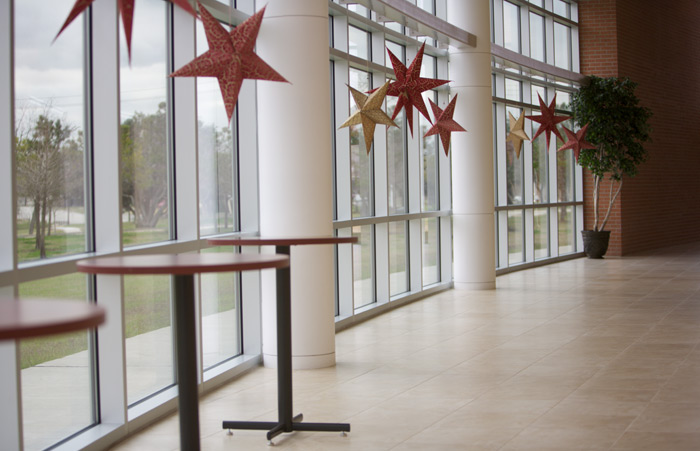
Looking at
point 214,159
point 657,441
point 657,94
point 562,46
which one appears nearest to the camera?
point 657,441

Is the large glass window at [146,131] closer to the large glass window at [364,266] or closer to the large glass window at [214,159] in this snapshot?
the large glass window at [214,159]

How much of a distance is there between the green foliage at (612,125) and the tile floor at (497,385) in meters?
5.50

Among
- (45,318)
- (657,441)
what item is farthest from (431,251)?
(45,318)

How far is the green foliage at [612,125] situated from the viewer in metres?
13.9

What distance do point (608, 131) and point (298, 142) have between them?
9.68 meters

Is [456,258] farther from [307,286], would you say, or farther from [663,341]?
[307,286]

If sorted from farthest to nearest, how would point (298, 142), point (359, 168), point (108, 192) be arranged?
point (359, 168) → point (298, 142) → point (108, 192)

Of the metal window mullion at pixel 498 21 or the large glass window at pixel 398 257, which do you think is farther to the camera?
the metal window mullion at pixel 498 21

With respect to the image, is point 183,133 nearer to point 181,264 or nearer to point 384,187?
point 181,264

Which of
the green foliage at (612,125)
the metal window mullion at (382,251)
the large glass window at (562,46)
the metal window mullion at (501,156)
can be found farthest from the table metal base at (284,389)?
the large glass window at (562,46)

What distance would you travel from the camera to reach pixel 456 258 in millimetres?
10398

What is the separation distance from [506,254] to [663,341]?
5816 millimetres

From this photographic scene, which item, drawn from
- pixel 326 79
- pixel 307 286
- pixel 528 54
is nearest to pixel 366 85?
pixel 326 79

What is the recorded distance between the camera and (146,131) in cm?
485
